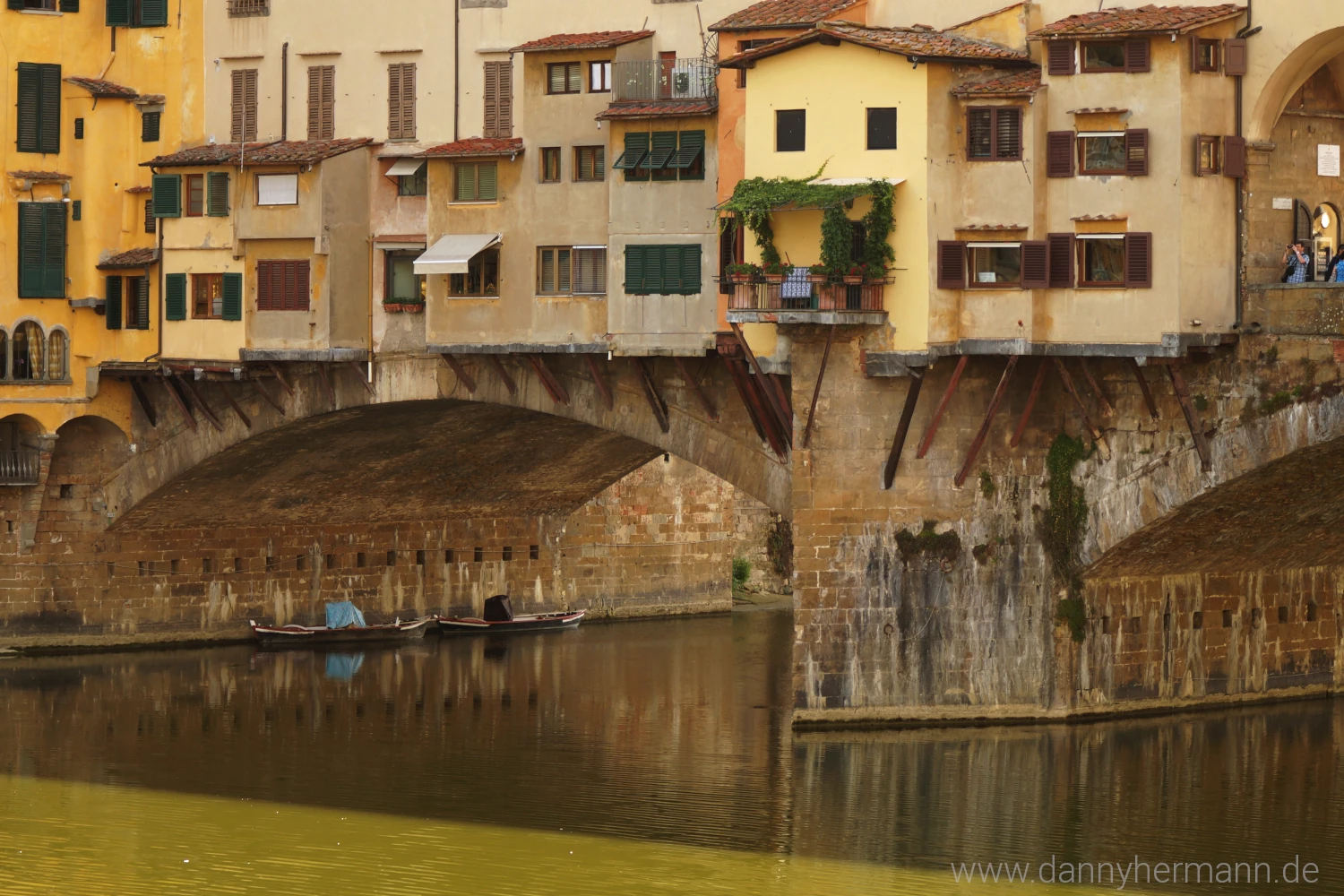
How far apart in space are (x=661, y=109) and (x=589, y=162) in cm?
247

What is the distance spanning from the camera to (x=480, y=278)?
49688 mm

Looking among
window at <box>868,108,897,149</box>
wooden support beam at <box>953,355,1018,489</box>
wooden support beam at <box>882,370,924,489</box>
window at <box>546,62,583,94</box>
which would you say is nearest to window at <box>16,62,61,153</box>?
window at <box>546,62,583,94</box>

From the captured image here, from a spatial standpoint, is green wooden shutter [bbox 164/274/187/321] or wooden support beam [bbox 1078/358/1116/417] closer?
wooden support beam [bbox 1078/358/1116/417]

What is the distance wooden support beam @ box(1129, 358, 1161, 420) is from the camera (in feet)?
140

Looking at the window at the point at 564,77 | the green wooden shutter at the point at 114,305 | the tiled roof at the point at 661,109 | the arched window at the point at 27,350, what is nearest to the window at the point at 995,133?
the tiled roof at the point at 661,109

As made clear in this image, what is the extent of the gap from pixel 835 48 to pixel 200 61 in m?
16.6

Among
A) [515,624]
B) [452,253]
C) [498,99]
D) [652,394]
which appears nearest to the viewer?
[652,394]

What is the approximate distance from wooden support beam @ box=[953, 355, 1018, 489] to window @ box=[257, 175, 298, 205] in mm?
15503

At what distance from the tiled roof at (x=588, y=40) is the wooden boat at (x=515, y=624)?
18.0m

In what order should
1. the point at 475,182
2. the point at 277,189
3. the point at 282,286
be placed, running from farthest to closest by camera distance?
the point at 282,286 → the point at 277,189 → the point at 475,182

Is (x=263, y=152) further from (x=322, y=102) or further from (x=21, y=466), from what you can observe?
(x=21, y=466)

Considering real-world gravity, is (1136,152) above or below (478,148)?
below

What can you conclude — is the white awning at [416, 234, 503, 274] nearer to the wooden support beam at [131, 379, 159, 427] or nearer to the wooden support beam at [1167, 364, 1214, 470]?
the wooden support beam at [131, 379, 159, 427]

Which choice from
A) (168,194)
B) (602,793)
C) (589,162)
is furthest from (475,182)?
(602,793)
